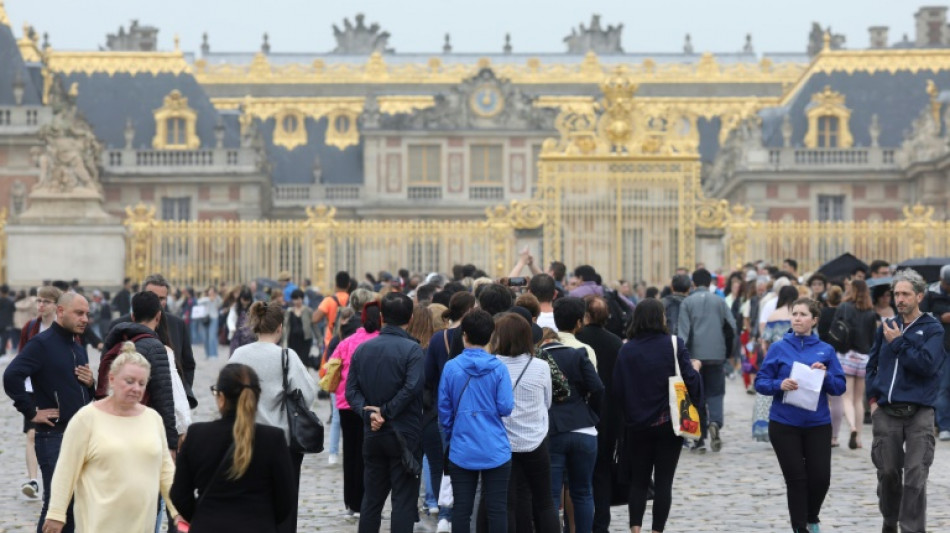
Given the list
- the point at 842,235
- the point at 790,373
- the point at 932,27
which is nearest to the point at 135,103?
the point at 842,235

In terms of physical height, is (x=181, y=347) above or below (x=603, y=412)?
above

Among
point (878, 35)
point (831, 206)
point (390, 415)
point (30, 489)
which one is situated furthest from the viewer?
point (878, 35)

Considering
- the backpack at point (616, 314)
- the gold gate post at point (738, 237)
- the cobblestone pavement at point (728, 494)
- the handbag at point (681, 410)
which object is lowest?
the cobblestone pavement at point (728, 494)

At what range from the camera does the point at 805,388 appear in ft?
29.8

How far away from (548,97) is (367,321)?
4170 cm

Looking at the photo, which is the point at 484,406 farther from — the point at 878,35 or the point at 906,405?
the point at 878,35

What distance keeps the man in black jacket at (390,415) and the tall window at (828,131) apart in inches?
1336

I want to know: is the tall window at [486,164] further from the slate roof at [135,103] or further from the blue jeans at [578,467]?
the blue jeans at [578,467]

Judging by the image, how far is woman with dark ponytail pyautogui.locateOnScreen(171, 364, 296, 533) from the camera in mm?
6023

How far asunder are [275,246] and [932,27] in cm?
3837

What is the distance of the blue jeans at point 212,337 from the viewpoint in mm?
25448

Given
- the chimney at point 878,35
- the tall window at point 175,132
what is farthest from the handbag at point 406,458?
the chimney at point 878,35

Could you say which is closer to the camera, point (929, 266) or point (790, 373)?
point (790, 373)

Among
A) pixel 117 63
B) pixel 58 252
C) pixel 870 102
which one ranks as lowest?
pixel 58 252
